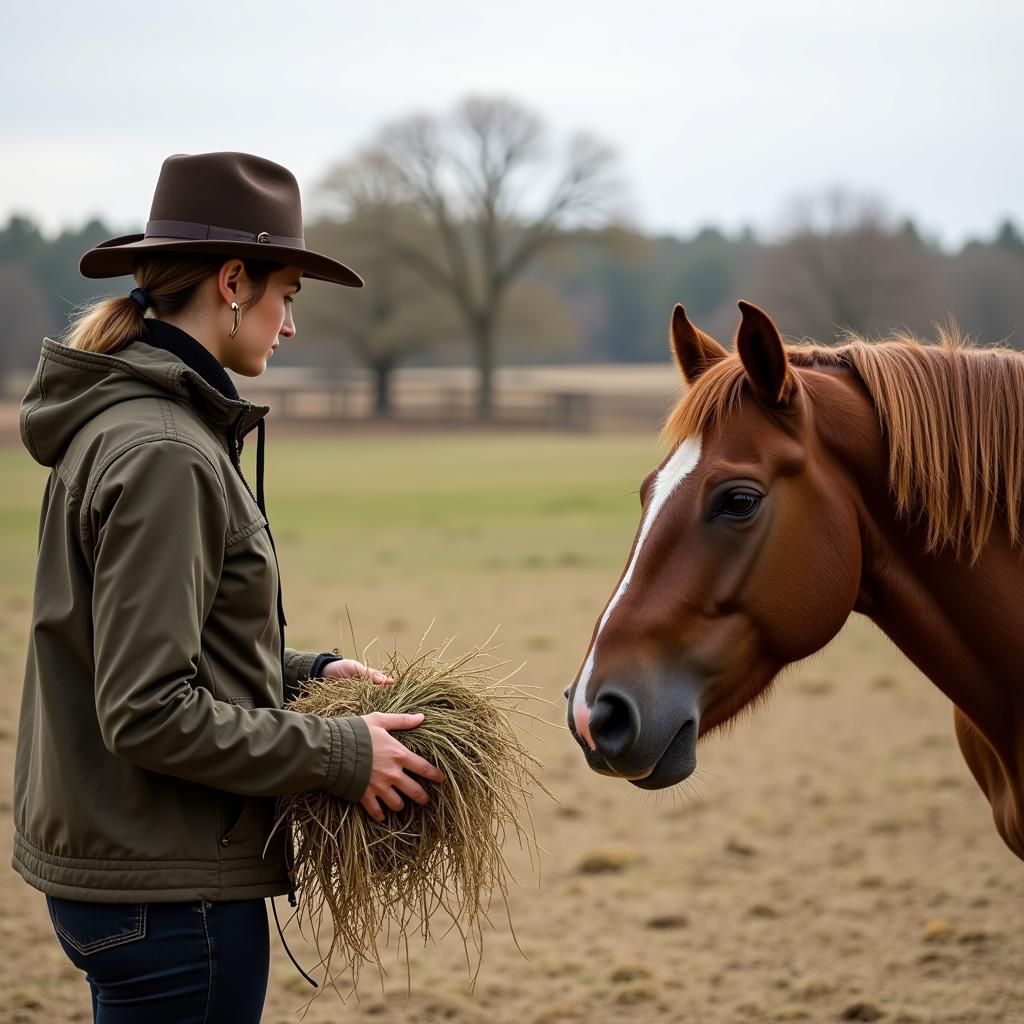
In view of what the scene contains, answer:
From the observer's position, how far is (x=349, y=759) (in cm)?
198

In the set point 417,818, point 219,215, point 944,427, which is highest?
point 219,215

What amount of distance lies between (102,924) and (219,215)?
1.27m

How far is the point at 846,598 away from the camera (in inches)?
94.4

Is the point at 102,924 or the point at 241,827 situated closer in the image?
the point at 102,924

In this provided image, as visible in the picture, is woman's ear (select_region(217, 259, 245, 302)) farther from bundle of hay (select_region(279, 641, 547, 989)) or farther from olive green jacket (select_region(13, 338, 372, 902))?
bundle of hay (select_region(279, 641, 547, 989))

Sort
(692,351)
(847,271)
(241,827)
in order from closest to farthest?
(241,827), (692,351), (847,271)

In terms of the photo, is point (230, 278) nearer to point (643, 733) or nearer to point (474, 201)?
point (643, 733)

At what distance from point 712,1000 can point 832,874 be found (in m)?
1.40

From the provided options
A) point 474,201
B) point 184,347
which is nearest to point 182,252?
point 184,347

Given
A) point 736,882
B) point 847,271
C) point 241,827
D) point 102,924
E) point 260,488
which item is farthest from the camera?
point 847,271

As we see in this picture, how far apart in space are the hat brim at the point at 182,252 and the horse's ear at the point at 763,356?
0.84 meters

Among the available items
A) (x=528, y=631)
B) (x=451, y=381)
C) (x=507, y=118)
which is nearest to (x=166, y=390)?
(x=528, y=631)

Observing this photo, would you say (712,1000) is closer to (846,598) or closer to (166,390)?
(846,598)

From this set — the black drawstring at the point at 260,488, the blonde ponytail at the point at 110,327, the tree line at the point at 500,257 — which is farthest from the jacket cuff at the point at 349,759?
the tree line at the point at 500,257
